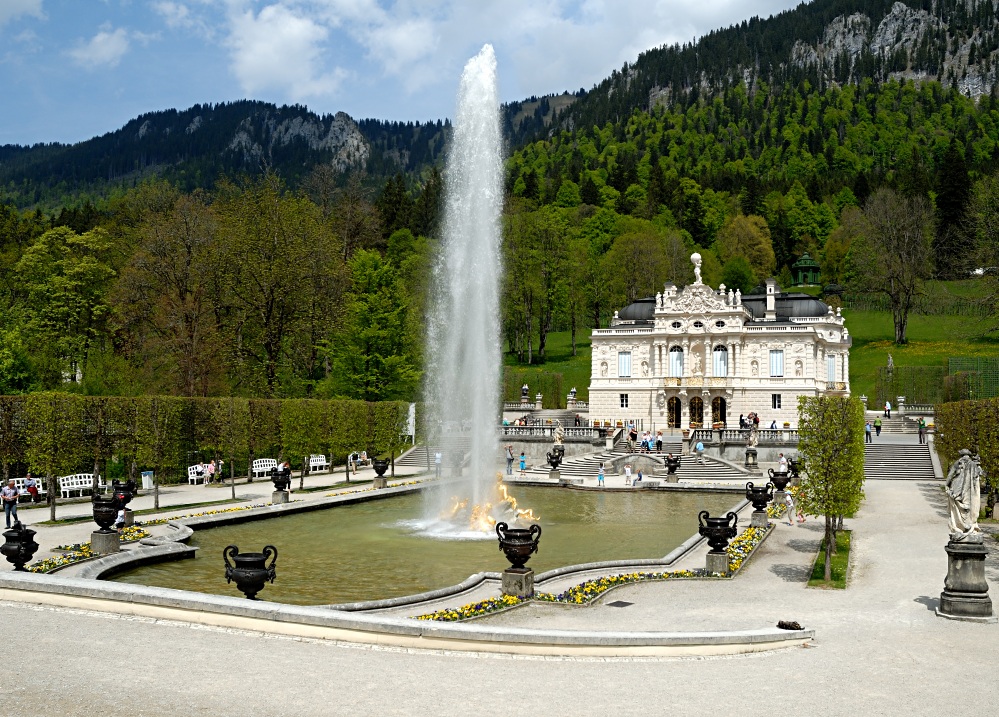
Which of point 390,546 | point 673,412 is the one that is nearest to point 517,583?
point 390,546

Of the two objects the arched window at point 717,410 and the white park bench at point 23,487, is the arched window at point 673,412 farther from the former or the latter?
the white park bench at point 23,487

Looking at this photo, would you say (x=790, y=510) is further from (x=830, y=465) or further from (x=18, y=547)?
(x=18, y=547)

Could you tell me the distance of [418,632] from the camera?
1324 cm

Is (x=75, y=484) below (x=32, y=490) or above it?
below

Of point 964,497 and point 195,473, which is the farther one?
point 195,473

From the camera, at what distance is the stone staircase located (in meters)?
50.6

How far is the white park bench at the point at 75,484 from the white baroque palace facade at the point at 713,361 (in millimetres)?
42620

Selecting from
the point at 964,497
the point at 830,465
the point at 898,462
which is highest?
the point at 830,465

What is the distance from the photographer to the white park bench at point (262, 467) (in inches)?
1886

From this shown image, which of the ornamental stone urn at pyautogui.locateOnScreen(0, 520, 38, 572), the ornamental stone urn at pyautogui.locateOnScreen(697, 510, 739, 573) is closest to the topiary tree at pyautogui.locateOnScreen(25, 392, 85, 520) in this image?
the ornamental stone urn at pyautogui.locateOnScreen(0, 520, 38, 572)

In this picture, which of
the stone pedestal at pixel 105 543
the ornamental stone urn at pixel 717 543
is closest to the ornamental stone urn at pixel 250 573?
the stone pedestal at pixel 105 543

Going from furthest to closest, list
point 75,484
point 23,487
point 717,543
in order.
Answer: point 75,484 < point 23,487 < point 717,543

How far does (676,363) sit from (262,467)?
117 ft

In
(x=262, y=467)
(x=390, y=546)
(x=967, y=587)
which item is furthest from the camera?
(x=262, y=467)
